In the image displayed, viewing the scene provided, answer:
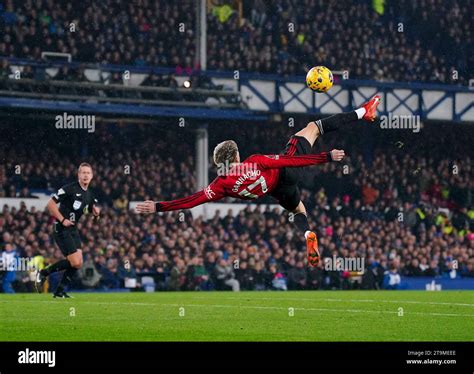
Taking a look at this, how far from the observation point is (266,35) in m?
33.6

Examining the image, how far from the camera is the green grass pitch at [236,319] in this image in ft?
41.6

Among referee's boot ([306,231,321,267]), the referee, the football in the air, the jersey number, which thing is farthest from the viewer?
the referee

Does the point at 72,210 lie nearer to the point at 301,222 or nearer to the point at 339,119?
the point at 301,222

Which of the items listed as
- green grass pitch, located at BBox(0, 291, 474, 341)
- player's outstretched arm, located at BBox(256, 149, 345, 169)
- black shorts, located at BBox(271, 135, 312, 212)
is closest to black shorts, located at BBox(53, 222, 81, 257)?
green grass pitch, located at BBox(0, 291, 474, 341)

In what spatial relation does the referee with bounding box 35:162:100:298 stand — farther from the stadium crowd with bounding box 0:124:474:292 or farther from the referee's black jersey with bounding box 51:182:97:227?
the stadium crowd with bounding box 0:124:474:292

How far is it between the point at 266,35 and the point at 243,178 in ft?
68.4

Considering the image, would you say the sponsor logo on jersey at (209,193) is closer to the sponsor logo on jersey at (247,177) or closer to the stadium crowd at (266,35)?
the sponsor logo on jersey at (247,177)

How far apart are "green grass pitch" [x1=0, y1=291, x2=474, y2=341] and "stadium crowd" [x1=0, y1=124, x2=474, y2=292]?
6991 millimetres

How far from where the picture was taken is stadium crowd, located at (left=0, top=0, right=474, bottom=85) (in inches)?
1194

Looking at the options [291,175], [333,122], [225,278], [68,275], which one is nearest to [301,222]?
[291,175]

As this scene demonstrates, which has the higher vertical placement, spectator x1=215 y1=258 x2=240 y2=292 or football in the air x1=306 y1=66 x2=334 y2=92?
football in the air x1=306 y1=66 x2=334 y2=92

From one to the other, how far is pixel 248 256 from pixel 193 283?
6.17 ft

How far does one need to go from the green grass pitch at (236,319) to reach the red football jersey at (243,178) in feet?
5.16
